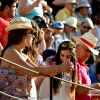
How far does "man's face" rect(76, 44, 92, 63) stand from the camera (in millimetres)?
7578

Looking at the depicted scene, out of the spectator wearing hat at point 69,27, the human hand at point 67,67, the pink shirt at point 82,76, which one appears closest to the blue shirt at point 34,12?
the spectator wearing hat at point 69,27

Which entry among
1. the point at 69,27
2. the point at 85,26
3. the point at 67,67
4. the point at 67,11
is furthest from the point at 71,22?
the point at 67,67

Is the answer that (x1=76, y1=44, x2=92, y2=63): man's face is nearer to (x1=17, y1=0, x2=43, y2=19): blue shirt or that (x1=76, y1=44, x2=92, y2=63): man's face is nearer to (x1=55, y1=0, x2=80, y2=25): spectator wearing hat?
(x1=17, y1=0, x2=43, y2=19): blue shirt

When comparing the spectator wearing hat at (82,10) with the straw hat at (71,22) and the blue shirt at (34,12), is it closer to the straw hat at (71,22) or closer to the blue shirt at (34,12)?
the straw hat at (71,22)

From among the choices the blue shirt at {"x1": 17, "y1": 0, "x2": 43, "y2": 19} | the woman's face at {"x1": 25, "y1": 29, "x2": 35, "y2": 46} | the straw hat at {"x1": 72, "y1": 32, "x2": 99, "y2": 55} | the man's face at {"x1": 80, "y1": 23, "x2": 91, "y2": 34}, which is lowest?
the woman's face at {"x1": 25, "y1": 29, "x2": 35, "y2": 46}

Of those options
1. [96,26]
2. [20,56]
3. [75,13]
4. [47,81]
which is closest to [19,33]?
[20,56]

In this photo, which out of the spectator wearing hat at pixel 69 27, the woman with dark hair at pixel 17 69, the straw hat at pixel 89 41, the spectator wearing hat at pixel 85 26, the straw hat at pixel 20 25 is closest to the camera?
the woman with dark hair at pixel 17 69

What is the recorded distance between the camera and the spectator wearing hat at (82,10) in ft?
40.9

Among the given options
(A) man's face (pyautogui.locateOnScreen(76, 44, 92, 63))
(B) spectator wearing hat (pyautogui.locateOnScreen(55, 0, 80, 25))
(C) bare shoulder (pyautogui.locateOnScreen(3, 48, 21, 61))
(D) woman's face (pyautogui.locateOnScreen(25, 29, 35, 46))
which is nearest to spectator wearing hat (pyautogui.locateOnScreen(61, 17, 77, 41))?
(B) spectator wearing hat (pyautogui.locateOnScreen(55, 0, 80, 25))

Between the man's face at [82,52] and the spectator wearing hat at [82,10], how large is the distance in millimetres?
4725

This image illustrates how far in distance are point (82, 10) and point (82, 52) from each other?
499 cm

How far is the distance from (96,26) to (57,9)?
190cm

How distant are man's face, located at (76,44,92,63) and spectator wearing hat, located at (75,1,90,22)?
472 cm

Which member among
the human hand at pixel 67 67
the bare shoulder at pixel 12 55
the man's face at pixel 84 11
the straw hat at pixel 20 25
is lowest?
the human hand at pixel 67 67
